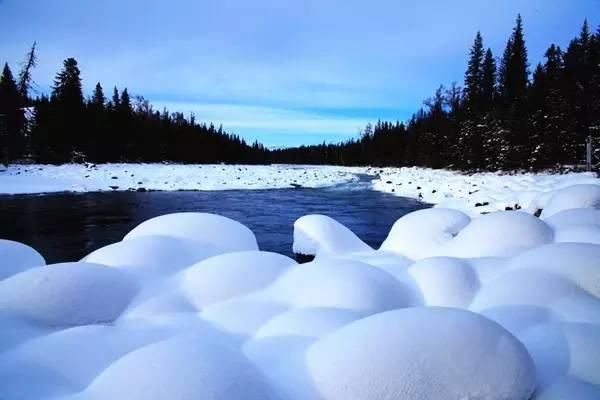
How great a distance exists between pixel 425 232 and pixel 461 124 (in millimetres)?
31940

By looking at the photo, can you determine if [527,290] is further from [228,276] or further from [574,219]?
[228,276]

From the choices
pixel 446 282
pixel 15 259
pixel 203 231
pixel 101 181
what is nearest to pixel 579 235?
pixel 446 282

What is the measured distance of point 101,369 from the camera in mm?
2301

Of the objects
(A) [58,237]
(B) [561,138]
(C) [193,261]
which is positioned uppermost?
(B) [561,138]

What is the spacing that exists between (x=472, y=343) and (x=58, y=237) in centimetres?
935

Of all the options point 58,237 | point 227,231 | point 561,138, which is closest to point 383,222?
point 227,231

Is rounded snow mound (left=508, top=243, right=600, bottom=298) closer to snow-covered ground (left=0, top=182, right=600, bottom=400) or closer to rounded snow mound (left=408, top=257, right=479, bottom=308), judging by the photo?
snow-covered ground (left=0, top=182, right=600, bottom=400)

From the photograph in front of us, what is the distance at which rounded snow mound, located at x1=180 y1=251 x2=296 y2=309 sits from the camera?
3.24 meters

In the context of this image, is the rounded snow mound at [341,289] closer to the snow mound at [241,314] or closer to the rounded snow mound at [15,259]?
the snow mound at [241,314]

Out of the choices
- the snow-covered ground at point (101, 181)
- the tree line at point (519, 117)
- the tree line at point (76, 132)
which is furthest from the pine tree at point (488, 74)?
the tree line at point (76, 132)

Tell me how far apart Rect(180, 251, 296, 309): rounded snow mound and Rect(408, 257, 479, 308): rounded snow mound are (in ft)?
4.27

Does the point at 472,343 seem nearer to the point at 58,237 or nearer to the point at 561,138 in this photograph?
the point at 58,237

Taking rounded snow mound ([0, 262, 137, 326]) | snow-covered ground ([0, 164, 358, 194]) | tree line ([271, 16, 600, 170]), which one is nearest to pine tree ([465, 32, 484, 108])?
tree line ([271, 16, 600, 170])

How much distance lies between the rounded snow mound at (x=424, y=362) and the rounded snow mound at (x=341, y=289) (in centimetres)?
75
